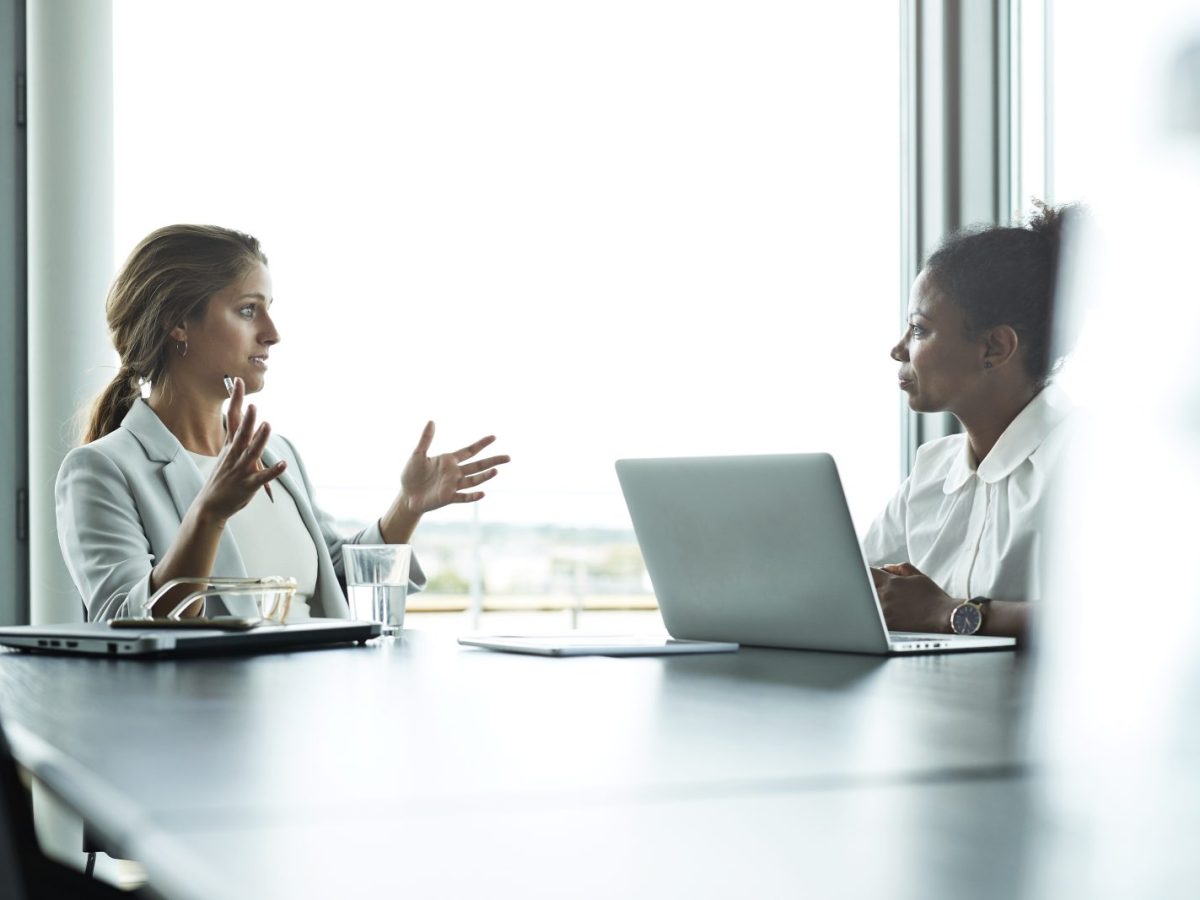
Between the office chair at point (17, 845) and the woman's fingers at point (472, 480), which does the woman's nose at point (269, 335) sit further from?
the office chair at point (17, 845)

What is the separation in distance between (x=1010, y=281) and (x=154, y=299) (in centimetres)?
156

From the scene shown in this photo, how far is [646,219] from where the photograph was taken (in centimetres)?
498

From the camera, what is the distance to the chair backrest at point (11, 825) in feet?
1.81

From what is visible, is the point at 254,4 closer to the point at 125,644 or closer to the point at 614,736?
the point at 125,644

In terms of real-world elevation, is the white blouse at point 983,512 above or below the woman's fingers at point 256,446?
below

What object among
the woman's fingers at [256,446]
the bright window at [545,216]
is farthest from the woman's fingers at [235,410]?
the bright window at [545,216]

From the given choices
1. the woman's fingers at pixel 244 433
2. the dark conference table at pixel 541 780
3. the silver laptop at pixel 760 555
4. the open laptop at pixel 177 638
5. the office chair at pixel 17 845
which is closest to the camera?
the dark conference table at pixel 541 780

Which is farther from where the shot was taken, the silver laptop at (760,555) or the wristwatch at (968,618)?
the wristwatch at (968,618)

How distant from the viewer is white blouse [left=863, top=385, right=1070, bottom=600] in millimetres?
2061

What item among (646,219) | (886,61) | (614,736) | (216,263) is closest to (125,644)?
(614,736)

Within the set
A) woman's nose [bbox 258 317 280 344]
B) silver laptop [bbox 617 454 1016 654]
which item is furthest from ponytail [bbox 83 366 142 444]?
silver laptop [bbox 617 454 1016 654]

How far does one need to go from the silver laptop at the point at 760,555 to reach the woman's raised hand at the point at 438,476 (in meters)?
0.63

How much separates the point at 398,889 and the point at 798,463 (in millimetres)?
1002

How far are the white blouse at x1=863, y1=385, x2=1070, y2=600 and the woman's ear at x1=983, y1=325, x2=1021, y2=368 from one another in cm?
9
